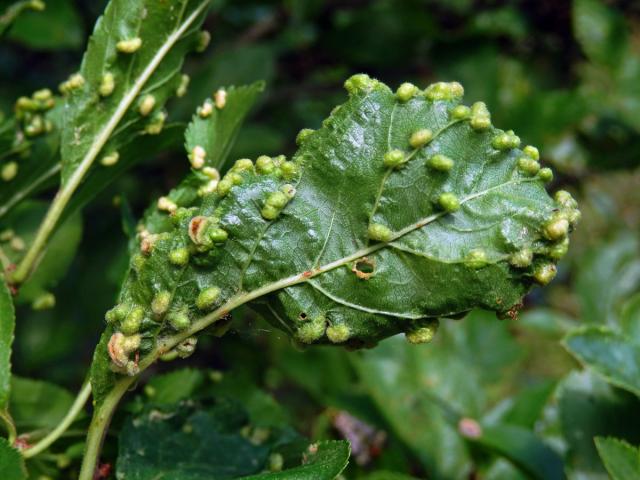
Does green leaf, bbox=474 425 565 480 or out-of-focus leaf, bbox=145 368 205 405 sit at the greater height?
out-of-focus leaf, bbox=145 368 205 405

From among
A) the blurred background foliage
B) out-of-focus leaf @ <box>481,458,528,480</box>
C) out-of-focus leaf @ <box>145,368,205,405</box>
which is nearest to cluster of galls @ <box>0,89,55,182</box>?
the blurred background foliage

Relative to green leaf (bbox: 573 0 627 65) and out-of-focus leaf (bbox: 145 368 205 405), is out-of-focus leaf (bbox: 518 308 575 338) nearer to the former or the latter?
green leaf (bbox: 573 0 627 65)

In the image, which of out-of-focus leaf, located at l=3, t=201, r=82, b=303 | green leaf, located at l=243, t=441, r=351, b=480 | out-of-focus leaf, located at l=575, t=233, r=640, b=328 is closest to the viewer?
green leaf, located at l=243, t=441, r=351, b=480

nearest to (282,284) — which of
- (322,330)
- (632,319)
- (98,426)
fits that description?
(322,330)

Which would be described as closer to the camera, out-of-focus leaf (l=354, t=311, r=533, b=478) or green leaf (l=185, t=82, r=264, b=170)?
green leaf (l=185, t=82, r=264, b=170)

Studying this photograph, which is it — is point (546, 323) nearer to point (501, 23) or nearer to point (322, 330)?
point (501, 23)

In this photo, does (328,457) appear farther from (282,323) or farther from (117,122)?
(117,122)
